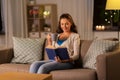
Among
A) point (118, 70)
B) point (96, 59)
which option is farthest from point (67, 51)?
point (118, 70)

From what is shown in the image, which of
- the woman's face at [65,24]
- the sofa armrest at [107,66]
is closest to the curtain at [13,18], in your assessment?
the woman's face at [65,24]

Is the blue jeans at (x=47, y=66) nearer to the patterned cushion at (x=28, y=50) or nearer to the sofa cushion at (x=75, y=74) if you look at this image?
the sofa cushion at (x=75, y=74)

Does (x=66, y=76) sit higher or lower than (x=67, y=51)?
lower

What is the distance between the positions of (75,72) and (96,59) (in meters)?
0.31

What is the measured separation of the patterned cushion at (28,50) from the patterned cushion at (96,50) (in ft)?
2.62

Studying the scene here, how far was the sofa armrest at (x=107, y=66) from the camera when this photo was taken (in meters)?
3.14

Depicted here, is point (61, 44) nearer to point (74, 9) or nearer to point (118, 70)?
point (118, 70)

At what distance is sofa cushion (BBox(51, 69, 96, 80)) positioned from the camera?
10.4 feet

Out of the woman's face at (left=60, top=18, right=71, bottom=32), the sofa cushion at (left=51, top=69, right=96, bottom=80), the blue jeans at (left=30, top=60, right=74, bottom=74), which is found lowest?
the sofa cushion at (left=51, top=69, right=96, bottom=80)

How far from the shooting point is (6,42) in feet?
20.3

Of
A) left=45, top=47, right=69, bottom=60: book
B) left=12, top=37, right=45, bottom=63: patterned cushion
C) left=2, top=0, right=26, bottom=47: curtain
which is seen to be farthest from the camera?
left=2, top=0, right=26, bottom=47: curtain

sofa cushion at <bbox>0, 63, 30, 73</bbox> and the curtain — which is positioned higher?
the curtain

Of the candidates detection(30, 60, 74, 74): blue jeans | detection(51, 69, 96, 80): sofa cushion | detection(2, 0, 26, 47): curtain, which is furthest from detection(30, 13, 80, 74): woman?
detection(2, 0, 26, 47): curtain

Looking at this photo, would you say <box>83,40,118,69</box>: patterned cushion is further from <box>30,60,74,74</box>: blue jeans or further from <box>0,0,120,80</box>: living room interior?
<box>0,0,120,80</box>: living room interior
